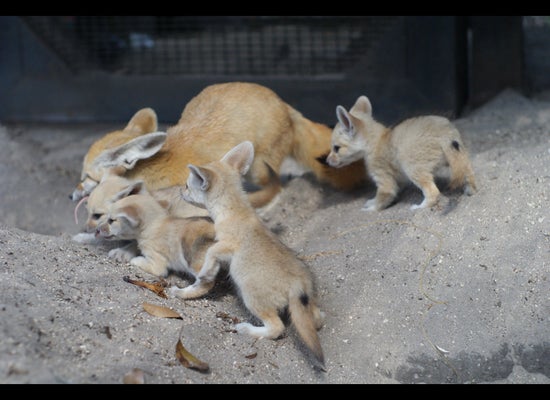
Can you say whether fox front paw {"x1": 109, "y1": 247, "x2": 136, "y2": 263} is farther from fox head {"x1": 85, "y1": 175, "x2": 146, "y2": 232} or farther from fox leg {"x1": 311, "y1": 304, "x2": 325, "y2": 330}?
fox leg {"x1": 311, "y1": 304, "x2": 325, "y2": 330}

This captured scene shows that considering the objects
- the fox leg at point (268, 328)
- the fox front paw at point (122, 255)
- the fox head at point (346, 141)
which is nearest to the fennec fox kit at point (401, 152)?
the fox head at point (346, 141)

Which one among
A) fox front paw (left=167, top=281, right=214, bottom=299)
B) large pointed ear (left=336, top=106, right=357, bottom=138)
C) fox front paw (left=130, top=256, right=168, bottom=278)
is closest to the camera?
fox front paw (left=167, top=281, right=214, bottom=299)

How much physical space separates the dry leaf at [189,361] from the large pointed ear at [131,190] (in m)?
1.60

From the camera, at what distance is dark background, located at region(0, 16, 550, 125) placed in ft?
26.9

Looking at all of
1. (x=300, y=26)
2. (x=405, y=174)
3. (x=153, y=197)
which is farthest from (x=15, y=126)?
(x=405, y=174)

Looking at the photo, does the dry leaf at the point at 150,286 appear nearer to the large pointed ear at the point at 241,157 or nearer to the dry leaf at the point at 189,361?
the dry leaf at the point at 189,361

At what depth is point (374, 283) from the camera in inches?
187

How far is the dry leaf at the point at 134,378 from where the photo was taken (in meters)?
3.48

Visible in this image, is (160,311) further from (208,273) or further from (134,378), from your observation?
(134,378)

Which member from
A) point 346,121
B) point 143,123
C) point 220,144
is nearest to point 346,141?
point 346,121

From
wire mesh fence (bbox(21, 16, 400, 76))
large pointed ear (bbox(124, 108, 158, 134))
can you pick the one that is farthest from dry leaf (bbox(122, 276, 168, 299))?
wire mesh fence (bbox(21, 16, 400, 76))

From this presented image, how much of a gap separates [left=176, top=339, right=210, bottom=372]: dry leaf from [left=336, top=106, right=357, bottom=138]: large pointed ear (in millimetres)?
2779
